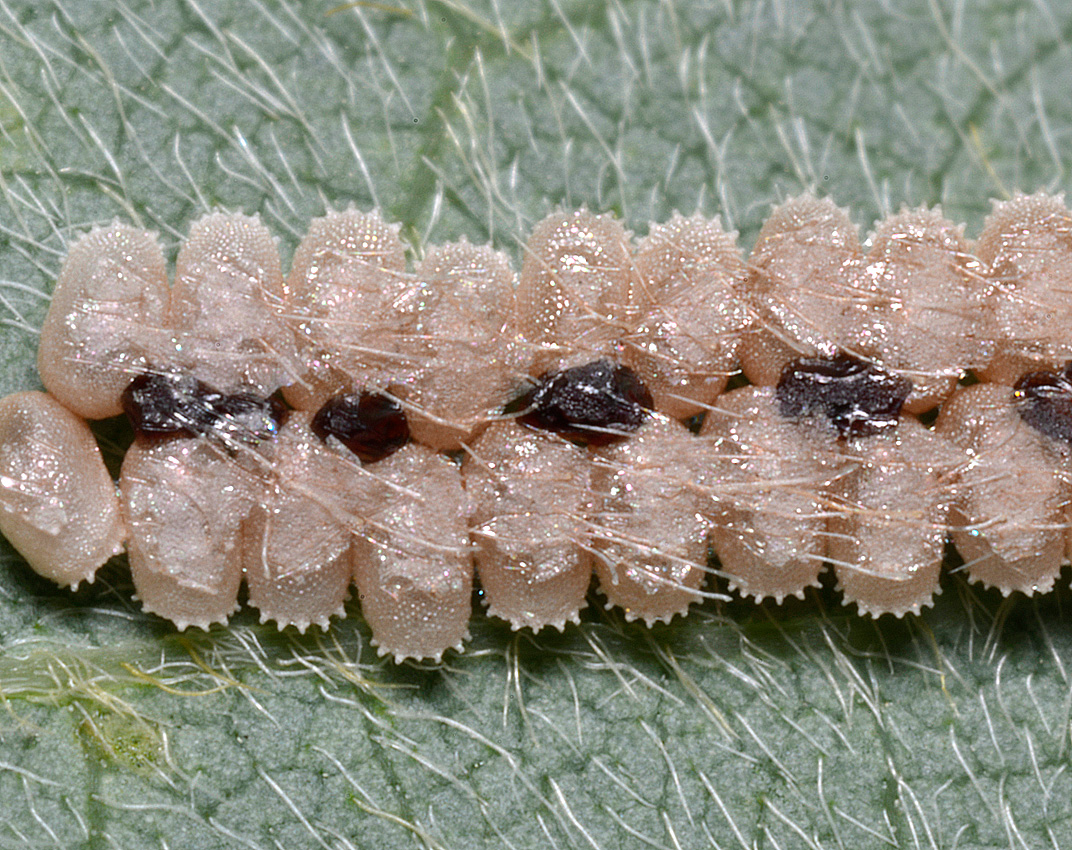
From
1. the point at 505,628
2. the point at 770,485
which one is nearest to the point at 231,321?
the point at 505,628

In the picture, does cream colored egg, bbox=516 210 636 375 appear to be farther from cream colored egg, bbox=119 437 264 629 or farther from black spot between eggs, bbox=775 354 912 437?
cream colored egg, bbox=119 437 264 629

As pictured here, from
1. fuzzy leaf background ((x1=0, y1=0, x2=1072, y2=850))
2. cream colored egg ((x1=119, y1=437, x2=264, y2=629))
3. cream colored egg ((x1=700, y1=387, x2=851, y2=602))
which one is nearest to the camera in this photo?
cream colored egg ((x1=119, y1=437, x2=264, y2=629))

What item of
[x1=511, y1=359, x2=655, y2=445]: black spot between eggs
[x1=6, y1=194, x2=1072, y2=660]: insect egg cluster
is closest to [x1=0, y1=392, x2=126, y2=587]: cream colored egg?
[x1=6, y1=194, x2=1072, y2=660]: insect egg cluster

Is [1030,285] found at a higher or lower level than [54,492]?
higher

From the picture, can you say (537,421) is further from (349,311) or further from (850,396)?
(850,396)

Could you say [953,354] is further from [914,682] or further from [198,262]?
[198,262]

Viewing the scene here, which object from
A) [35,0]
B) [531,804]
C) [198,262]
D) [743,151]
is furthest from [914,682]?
[35,0]
